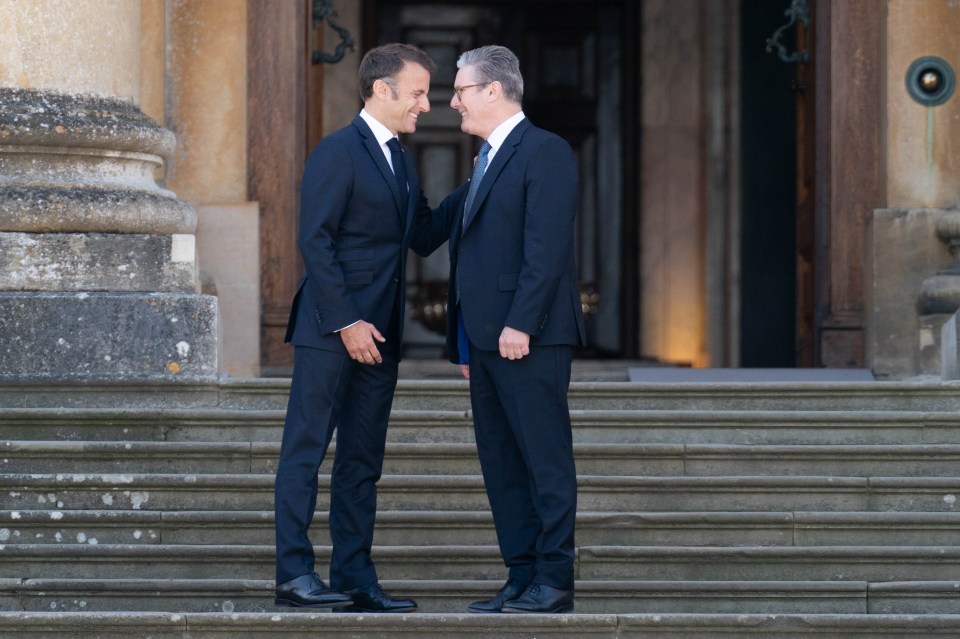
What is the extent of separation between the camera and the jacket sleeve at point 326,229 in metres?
5.05

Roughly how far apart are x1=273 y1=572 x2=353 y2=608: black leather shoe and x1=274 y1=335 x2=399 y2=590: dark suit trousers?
2cm

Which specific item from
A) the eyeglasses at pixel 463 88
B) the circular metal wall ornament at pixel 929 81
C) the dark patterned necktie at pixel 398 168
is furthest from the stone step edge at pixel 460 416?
the circular metal wall ornament at pixel 929 81

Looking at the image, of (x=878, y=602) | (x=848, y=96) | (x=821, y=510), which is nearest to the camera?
(x=878, y=602)

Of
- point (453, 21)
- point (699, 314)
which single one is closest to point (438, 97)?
point (453, 21)

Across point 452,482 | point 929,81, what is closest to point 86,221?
point 452,482

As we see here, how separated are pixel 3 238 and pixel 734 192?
5.85 meters

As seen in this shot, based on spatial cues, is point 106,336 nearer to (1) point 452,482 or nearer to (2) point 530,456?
(1) point 452,482

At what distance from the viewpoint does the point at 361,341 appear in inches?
199

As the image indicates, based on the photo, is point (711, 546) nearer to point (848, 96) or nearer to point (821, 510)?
point (821, 510)

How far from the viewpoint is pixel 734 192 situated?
448 inches

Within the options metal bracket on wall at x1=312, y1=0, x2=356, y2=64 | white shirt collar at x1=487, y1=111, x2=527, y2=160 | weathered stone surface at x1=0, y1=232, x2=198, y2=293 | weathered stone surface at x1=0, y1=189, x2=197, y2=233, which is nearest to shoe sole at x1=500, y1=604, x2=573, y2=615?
white shirt collar at x1=487, y1=111, x2=527, y2=160

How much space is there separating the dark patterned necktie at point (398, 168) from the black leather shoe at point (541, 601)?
4.21 ft

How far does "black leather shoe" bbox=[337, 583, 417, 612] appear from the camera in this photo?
16.7ft

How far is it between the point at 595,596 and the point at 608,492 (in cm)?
58
